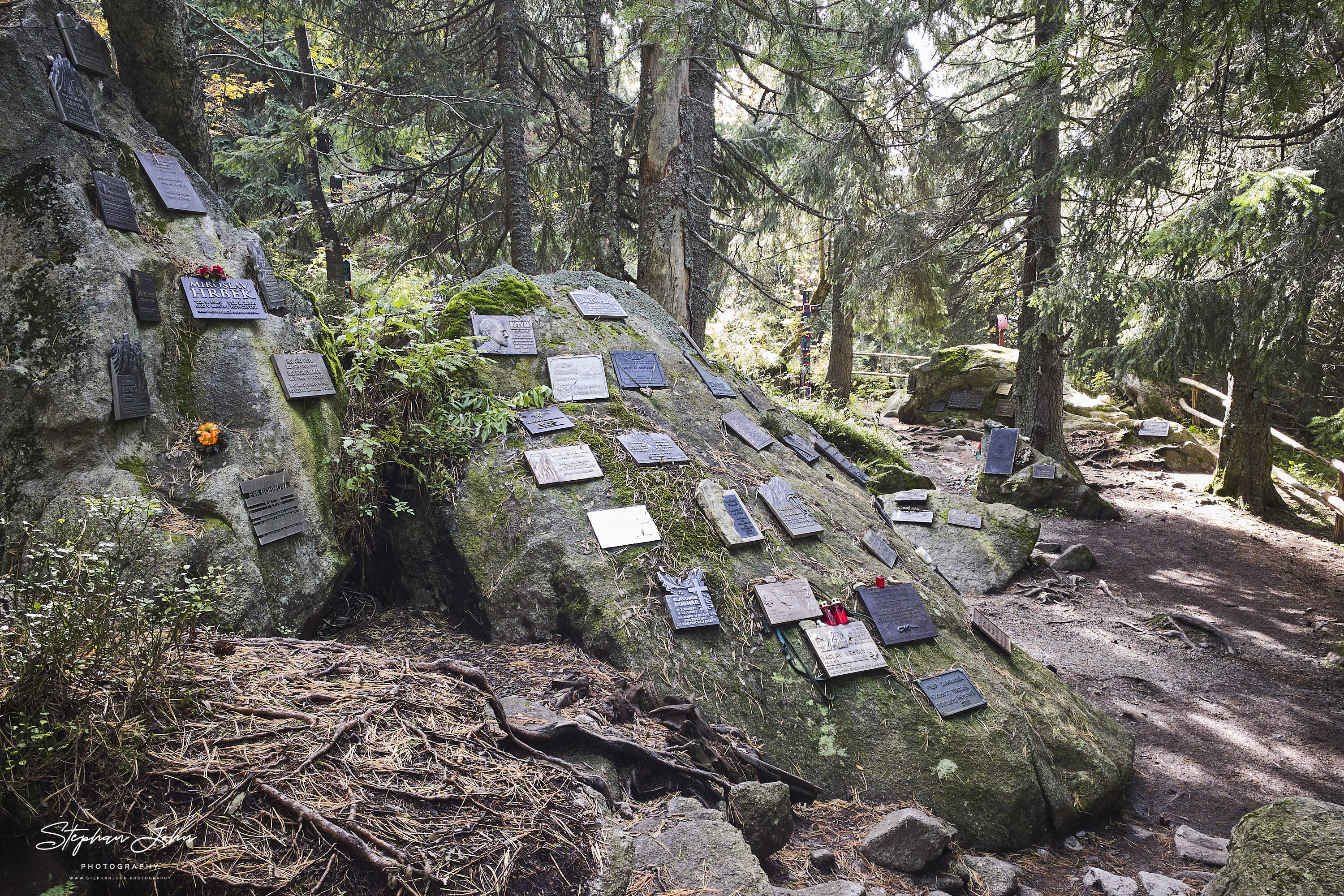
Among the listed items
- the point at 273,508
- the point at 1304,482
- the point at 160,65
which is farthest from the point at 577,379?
the point at 1304,482

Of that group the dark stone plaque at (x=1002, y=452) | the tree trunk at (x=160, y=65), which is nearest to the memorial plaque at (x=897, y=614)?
the tree trunk at (x=160, y=65)

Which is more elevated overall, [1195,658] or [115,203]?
[115,203]

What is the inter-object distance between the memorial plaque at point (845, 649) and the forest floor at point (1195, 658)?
125cm

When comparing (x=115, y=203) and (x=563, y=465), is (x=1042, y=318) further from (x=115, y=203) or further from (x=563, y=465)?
(x=115, y=203)

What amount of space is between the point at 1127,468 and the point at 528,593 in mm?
13638

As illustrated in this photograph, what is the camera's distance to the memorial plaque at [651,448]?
4992 mm

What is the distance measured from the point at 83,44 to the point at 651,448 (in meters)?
4.43

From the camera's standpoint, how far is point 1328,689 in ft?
20.8

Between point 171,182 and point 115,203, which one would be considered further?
point 171,182

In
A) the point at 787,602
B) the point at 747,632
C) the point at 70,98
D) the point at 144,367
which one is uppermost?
Answer: the point at 70,98

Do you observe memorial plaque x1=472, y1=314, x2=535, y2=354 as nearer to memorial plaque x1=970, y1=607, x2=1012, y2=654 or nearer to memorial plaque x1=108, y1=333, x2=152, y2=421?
memorial plaque x1=108, y1=333, x2=152, y2=421

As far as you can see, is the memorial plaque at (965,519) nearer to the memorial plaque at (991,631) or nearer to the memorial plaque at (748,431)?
the memorial plaque at (748,431)

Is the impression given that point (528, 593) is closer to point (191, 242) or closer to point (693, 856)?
point (693, 856)

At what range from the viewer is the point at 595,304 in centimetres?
641
